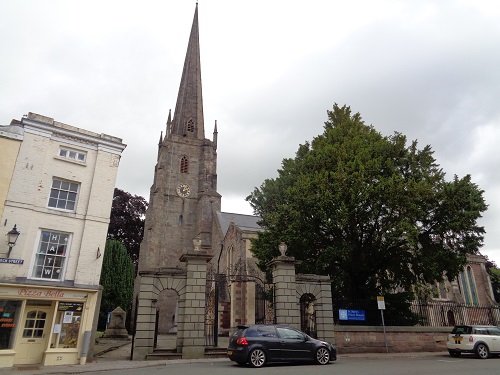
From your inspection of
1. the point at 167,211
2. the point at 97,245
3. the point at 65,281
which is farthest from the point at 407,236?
the point at 167,211

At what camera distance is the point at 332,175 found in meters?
17.9

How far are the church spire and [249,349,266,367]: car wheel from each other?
4115cm

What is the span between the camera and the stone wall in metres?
16.3

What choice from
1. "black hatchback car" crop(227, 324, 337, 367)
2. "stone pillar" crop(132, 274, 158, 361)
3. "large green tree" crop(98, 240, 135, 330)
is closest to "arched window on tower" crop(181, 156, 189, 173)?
"large green tree" crop(98, 240, 135, 330)

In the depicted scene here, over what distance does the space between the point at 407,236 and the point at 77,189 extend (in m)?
15.1

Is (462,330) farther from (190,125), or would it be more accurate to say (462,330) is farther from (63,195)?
(190,125)

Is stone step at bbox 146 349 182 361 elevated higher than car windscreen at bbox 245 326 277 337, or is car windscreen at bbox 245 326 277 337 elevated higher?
car windscreen at bbox 245 326 277 337

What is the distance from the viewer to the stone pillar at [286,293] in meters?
15.2

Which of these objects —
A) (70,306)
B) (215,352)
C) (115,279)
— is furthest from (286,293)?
(115,279)

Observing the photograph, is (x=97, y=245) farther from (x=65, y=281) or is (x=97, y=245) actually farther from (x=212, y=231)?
(x=212, y=231)

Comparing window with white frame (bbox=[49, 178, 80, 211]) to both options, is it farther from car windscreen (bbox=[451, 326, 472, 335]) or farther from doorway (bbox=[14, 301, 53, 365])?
car windscreen (bbox=[451, 326, 472, 335])

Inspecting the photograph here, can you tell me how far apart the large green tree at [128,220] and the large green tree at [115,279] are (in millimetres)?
9484

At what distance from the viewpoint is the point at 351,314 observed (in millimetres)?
17203

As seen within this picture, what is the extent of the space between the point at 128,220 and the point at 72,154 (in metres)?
30.0
